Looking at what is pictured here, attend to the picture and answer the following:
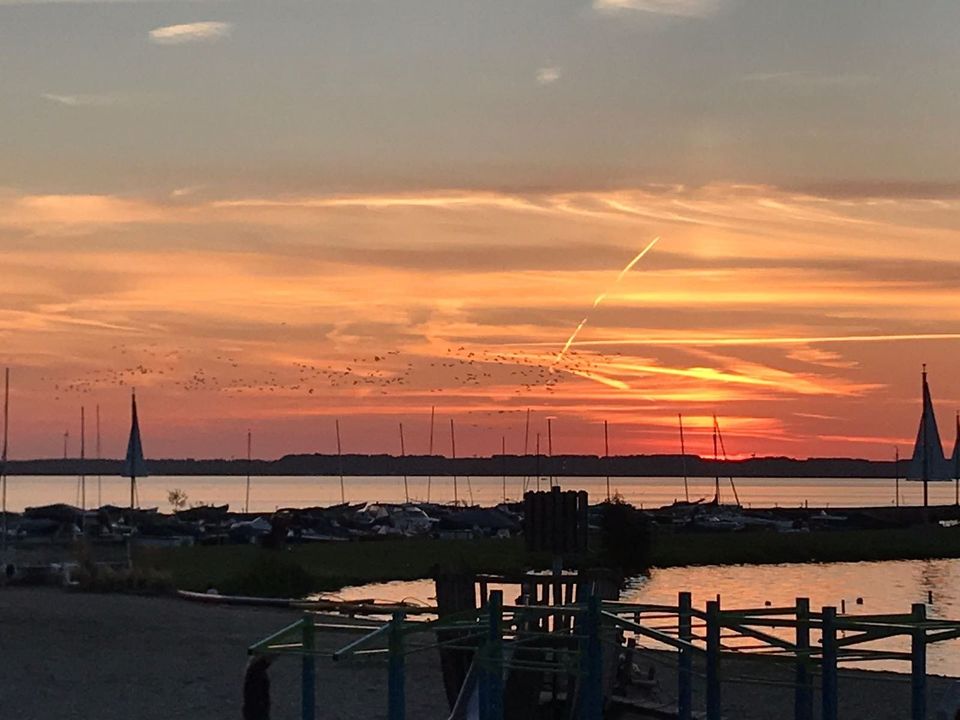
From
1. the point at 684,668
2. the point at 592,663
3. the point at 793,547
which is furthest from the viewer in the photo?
the point at 793,547

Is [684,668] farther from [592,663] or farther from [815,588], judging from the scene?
[815,588]

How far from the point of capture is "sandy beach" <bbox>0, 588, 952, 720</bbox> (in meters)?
24.0

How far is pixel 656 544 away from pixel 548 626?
64.6 metres

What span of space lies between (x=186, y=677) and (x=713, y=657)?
12.9 meters

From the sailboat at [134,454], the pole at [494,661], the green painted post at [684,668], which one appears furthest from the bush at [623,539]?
the pole at [494,661]

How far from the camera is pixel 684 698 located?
1798 centimetres

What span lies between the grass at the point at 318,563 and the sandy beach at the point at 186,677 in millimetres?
9623

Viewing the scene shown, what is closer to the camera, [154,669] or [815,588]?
[154,669]

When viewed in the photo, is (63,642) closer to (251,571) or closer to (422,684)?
(422,684)

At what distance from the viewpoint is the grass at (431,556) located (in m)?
46.9

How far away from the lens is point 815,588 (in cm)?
6531

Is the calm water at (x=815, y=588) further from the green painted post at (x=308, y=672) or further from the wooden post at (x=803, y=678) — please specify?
the green painted post at (x=308, y=672)

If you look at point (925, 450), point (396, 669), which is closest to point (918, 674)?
point (396, 669)

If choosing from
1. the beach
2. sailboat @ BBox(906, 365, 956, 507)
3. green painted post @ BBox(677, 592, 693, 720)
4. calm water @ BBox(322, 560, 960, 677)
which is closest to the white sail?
sailboat @ BBox(906, 365, 956, 507)
